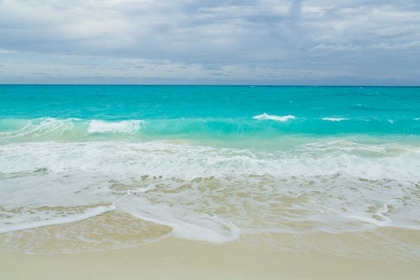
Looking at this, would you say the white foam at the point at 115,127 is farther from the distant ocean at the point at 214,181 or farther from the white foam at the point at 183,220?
the white foam at the point at 183,220

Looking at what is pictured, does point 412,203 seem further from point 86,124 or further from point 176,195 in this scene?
point 86,124

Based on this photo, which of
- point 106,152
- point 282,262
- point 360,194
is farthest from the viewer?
point 106,152

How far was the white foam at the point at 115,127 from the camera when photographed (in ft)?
61.0

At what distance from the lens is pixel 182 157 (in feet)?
38.8

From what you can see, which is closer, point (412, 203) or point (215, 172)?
point (412, 203)

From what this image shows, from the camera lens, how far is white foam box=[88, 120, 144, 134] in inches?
732

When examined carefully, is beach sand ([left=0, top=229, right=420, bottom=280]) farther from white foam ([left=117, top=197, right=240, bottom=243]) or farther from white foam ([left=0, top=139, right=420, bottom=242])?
white foam ([left=0, top=139, right=420, bottom=242])

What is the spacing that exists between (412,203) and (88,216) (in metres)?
7.08

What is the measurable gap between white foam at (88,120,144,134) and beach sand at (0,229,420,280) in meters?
13.7

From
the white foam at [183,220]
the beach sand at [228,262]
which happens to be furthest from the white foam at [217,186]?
the beach sand at [228,262]

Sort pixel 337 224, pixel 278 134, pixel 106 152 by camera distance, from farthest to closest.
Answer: pixel 278 134, pixel 106 152, pixel 337 224

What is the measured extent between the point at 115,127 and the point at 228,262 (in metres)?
15.6

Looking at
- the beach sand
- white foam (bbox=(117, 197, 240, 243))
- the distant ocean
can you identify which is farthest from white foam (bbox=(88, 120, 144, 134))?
the beach sand

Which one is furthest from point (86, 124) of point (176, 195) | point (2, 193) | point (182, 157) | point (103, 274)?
point (103, 274)
